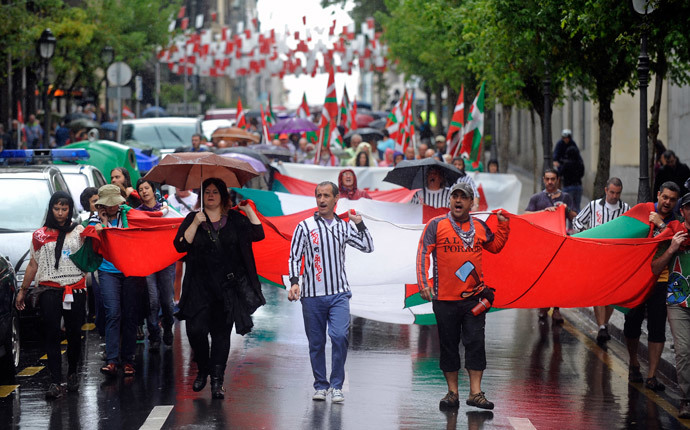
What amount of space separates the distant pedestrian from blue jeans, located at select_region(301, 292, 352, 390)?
2.07m

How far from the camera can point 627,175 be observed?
31.6 meters

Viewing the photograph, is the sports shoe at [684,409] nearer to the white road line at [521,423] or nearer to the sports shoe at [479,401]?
the white road line at [521,423]

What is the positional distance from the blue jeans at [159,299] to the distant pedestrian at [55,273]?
2125 mm

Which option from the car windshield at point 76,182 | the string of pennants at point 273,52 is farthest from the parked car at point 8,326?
the string of pennants at point 273,52

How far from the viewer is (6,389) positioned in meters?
10.4

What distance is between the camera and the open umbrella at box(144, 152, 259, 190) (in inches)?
397

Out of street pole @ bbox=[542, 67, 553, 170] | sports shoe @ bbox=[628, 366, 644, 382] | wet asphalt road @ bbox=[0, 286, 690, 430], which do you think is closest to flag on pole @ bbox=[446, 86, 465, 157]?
street pole @ bbox=[542, 67, 553, 170]

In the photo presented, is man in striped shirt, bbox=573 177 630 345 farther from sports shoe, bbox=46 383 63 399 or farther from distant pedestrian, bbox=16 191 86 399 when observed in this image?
sports shoe, bbox=46 383 63 399

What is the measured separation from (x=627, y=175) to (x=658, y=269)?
22.5 m

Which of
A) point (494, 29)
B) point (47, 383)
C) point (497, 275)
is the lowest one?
point (47, 383)

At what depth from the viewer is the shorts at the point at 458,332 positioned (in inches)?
369

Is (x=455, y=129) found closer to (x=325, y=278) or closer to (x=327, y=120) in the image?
(x=327, y=120)

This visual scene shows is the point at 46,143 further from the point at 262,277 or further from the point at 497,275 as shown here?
the point at 497,275

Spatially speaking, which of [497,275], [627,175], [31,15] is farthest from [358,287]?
[627,175]
